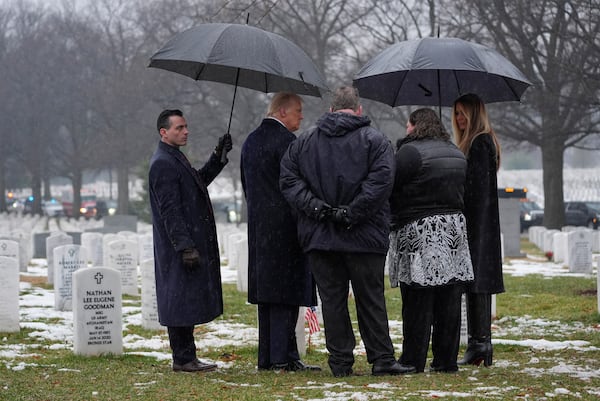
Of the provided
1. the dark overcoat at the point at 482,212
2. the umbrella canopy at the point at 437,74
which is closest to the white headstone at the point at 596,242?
the umbrella canopy at the point at 437,74

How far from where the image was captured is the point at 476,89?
8633 mm

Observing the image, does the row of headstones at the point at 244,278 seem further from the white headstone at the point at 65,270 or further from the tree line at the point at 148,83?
the tree line at the point at 148,83

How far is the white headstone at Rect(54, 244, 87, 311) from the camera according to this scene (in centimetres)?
1375

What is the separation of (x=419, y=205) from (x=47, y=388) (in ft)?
8.90

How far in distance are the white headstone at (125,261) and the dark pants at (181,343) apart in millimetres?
8528

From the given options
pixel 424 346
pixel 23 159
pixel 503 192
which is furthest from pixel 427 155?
pixel 23 159

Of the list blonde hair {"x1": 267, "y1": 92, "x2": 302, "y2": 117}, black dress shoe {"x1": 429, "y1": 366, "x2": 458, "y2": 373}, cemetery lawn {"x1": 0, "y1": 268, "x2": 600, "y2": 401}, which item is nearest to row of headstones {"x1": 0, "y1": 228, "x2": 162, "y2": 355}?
cemetery lawn {"x1": 0, "y1": 268, "x2": 600, "y2": 401}

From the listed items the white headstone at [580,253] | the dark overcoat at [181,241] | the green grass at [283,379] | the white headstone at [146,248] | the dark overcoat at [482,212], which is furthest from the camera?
the white headstone at [146,248]

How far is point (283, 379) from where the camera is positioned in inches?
279

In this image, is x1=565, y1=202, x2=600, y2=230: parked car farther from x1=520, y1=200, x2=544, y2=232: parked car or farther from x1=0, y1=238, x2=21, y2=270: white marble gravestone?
x1=0, y1=238, x2=21, y2=270: white marble gravestone

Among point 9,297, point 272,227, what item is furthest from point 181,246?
point 9,297

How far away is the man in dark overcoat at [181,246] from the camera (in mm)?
7496

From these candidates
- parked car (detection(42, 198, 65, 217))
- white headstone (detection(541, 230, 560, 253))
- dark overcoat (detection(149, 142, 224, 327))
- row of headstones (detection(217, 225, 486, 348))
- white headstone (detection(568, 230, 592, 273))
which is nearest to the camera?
dark overcoat (detection(149, 142, 224, 327))

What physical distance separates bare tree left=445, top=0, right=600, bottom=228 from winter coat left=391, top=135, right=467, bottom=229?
826cm
